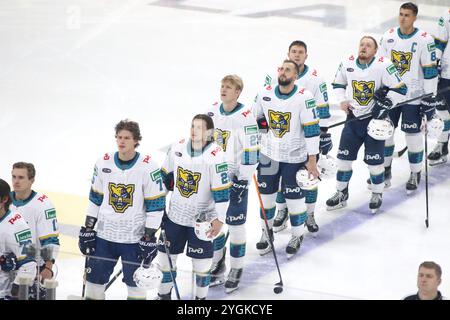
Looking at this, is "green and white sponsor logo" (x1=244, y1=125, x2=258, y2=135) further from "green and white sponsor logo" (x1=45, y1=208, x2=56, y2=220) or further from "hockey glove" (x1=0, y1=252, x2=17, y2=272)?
"hockey glove" (x1=0, y1=252, x2=17, y2=272)

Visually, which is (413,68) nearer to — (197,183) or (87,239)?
(197,183)

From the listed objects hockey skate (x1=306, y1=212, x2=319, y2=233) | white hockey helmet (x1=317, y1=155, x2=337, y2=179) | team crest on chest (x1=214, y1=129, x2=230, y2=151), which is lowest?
hockey skate (x1=306, y1=212, x2=319, y2=233)

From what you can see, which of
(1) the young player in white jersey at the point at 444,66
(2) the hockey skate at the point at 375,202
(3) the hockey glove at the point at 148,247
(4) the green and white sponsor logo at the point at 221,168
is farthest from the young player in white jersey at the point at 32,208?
(1) the young player in white jersey at the point at 444,66

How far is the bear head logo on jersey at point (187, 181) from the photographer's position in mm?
7363

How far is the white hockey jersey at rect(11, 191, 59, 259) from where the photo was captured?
711 centimetres

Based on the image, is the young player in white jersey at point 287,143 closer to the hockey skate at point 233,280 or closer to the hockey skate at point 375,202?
the hockey skate at point 233,280

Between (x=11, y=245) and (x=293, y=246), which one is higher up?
(x=11, y=245)

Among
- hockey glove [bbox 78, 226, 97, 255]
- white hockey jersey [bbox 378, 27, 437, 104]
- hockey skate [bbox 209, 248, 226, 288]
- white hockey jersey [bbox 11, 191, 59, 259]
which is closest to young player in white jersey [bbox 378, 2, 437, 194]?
white hockey jersey [bbox 378, 27, 437, 104]

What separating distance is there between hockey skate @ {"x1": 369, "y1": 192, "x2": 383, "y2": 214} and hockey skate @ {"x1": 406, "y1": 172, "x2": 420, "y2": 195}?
0.44 metres

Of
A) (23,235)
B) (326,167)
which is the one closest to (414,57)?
(326,167)

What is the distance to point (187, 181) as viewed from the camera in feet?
24.2

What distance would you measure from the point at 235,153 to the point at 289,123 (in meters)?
0.58
